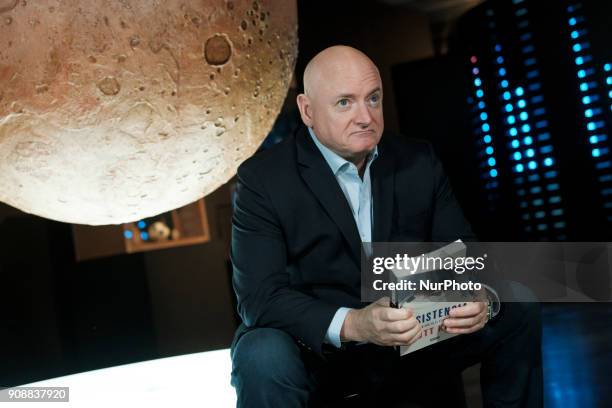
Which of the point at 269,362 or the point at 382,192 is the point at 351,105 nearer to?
the point at 382,192

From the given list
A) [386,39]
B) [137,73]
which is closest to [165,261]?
[137,73]

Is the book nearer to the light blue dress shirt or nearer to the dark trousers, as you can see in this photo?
the dark trousers

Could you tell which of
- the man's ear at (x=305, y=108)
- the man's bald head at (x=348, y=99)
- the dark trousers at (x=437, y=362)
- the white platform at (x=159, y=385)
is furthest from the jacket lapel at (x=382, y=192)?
the white platform at (x=159, y=385)

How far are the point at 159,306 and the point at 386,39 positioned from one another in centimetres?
220

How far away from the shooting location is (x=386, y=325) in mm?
1676

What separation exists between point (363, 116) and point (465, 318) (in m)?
0.59

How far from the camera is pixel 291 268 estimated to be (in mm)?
2123

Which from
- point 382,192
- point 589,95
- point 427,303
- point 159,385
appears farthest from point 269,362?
point 589,95

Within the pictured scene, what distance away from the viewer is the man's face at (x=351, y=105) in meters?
2.01

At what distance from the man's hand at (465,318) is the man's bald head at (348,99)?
0.51 meters

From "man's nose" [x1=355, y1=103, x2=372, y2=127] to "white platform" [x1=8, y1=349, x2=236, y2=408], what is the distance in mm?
965

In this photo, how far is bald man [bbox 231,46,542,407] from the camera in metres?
1.87

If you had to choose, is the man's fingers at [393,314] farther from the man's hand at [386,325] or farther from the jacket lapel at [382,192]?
the jacket lapel at [382,192]

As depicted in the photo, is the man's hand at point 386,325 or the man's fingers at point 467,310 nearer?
the man's hand at point 386,325
